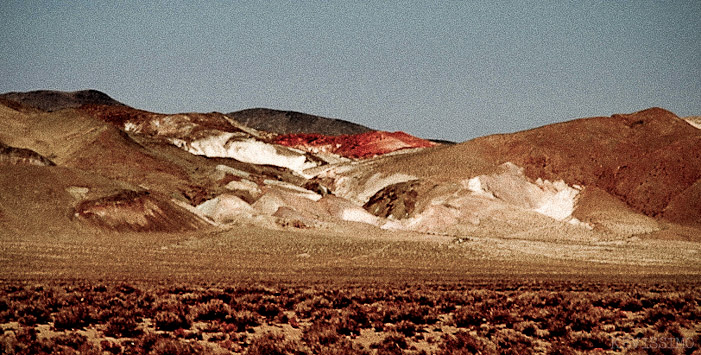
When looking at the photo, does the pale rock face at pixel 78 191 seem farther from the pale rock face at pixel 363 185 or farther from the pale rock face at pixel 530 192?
the pale rock face at pixel 530 192

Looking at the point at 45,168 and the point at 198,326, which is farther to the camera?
Result: the point at 45,168

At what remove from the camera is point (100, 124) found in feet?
309

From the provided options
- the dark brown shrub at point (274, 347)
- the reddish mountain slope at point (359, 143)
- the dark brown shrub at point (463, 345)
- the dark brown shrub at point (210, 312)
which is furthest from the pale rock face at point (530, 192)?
the reddish mountain slope at point (359, 143)

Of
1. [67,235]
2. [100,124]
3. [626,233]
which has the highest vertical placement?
[100,124]

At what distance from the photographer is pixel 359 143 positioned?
144000 mm

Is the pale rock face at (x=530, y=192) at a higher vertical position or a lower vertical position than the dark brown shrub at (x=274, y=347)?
higher

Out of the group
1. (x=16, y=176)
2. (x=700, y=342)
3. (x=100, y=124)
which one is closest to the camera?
(x=700, y=342)

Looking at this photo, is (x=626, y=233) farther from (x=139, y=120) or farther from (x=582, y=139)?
(x=139, y=120)

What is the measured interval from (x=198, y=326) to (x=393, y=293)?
831 cm

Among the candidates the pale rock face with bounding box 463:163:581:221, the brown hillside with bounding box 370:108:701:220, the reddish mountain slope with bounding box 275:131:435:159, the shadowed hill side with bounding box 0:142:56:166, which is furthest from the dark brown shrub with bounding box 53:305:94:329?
the reddish mountain slope with bounding box 275:131:435:159

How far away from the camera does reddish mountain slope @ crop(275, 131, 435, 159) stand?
137m

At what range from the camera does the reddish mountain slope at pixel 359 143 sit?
13700 cm

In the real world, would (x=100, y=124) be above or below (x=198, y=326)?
above

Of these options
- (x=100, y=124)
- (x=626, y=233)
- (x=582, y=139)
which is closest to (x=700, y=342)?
(x=626, y=233)
